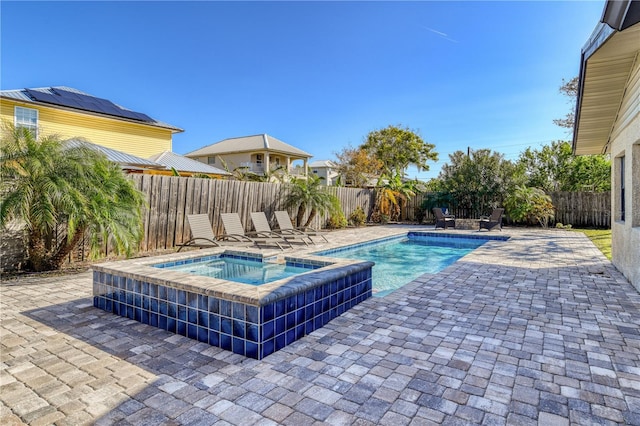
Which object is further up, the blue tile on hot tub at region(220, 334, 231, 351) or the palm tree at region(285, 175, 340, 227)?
the palm tree at region(285, 175, 340, 227)

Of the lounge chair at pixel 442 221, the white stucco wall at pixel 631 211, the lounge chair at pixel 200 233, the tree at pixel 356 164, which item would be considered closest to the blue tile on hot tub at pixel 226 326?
the lounge chair at pixel 200 233

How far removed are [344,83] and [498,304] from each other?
67.8ft

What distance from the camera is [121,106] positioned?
827 inches

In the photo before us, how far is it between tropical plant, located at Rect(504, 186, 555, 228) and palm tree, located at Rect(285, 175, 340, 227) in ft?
30.7

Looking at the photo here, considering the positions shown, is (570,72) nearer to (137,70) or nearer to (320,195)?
(320,195)

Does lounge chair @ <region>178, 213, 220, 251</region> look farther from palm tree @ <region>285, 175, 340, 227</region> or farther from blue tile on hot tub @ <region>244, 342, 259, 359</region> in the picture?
blue tile on hot tub @ <region>244, 342, 259, 359</region>

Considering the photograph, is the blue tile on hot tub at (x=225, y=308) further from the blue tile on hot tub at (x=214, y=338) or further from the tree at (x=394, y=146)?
the tree at (x=394, y=146)

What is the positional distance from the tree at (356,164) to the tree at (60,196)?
28.1 metres

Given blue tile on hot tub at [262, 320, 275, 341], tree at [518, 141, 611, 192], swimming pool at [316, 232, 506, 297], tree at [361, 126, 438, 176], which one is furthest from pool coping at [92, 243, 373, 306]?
tree at [361, 126, 438, 176]

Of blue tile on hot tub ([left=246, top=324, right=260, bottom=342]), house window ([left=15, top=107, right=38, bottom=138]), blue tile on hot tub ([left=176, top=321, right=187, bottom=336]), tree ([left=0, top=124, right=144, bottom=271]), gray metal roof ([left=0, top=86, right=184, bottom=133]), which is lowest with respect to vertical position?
blue tile on hot tub ([left=176, top=321, right=187, bottom=336])

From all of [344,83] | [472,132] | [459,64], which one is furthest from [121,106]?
[472,132]

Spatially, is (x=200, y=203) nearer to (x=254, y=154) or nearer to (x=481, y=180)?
(x=481, y=180)

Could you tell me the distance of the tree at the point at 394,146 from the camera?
118ft

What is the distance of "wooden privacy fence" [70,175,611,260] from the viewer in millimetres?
9094
